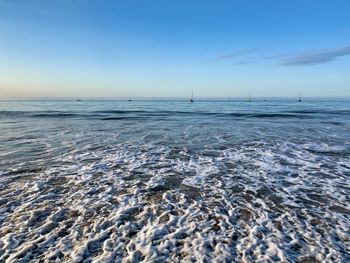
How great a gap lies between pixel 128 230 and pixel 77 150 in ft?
23.9

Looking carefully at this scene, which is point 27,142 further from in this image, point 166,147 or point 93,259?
point 93,259

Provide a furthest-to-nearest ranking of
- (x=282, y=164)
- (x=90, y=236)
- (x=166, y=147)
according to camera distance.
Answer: (x=166, y=147), (x=282, y=164), (x=90, y=236)

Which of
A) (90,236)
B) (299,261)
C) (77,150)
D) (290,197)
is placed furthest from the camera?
(77,150)

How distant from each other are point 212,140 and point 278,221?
9.12 m

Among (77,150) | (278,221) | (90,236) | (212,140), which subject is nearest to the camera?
(90,236)

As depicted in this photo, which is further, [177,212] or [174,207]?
[174,207]

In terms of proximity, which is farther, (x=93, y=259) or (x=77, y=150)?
(x=77, y=150)

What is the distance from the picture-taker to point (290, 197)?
5.79m

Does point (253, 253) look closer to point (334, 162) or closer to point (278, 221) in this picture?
point (278, 221)

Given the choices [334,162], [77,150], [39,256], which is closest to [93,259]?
[39,256]

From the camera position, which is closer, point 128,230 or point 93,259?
point 93,259

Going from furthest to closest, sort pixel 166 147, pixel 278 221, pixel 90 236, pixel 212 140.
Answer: pixel 212 140 < pixel 166 147 < pixel 278 221 < pixel 90 236

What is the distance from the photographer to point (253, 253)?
3.68 m

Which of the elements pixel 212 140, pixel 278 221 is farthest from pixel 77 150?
pixel 278 221
